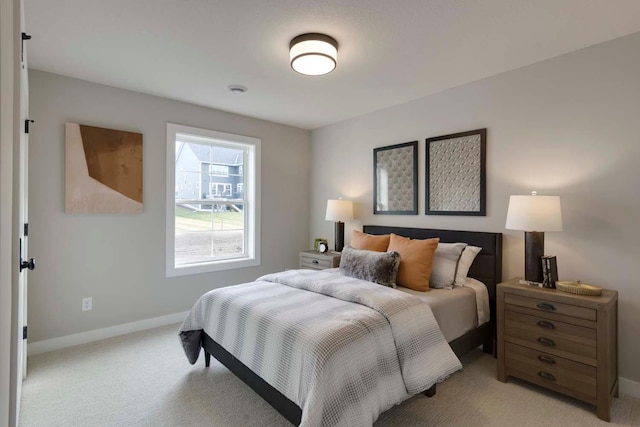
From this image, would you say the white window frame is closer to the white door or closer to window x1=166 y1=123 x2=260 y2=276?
window x1=166 y1=123 x2=260 y2=276

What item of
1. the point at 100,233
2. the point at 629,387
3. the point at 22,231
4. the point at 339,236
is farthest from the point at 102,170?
the point at 629,387

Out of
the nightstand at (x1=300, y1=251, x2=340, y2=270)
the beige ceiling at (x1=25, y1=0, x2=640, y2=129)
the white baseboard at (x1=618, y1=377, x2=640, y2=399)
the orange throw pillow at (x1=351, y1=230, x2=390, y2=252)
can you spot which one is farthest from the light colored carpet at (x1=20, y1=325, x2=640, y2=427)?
the beige ceiling at (x1=25, y1=0, x2=640, y2=129)

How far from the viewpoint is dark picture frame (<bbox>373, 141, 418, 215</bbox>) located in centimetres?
355

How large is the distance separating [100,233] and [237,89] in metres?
1.94

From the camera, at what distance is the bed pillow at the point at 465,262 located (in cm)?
277

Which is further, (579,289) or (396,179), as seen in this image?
(396,179)

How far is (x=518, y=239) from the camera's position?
2795 millimetres

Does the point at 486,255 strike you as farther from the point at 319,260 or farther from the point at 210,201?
the point at 210,201

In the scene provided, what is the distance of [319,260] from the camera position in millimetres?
3941

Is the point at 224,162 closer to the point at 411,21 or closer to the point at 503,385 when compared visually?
the point at 411,21

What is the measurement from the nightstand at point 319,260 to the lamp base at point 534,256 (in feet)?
6.37

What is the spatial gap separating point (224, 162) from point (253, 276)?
5.04ft

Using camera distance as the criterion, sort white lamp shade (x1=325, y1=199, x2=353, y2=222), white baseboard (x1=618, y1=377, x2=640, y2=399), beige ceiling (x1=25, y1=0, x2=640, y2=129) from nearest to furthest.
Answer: beige ceiling (x1=25, y1=0, x2=640, y2=129)
white baseboard (x1=618, y1=377, x2=640, y2=399)
white lamp shade (x1=325, y1=199, x2=353, y2=222)

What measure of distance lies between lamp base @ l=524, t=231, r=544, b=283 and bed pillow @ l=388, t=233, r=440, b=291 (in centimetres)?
67
